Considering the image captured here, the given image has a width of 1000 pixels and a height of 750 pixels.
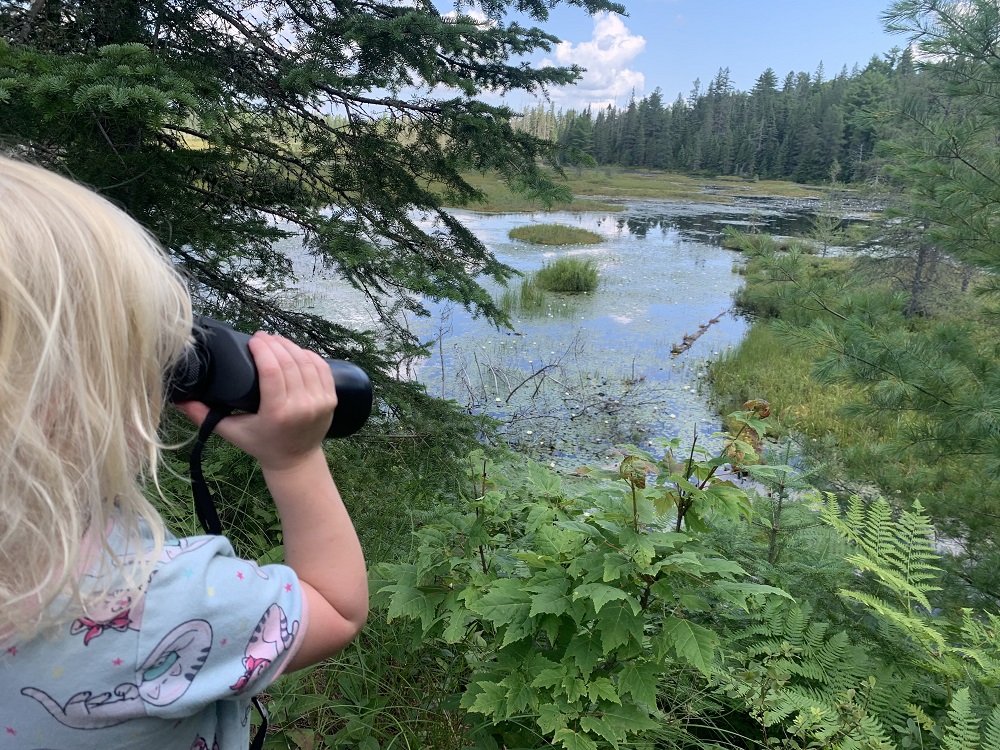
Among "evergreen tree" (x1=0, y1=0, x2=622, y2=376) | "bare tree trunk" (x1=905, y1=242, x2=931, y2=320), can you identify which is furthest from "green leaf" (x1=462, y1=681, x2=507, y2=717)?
"bare tree trunk" (x1=905, y1=242, x2=931, y2=320)

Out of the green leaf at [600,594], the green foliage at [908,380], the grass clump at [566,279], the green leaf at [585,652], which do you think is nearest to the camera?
the green leaf at [600,594]

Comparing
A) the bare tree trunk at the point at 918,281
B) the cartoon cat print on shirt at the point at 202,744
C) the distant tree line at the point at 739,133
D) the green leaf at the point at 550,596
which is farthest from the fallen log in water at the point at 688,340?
the distant tree line at the point at 739,133

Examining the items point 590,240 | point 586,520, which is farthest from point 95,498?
point 590,240

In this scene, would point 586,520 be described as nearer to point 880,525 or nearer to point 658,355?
point 880,525

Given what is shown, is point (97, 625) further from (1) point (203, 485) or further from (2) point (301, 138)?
(2) point (301, 138)

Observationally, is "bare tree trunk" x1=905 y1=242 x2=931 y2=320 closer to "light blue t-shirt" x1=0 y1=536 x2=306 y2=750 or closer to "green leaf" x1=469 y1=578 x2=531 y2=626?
"green leaf" x1=469 y1=578 x2=531 y2=626

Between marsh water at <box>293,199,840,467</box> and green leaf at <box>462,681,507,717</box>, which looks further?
marsh water at <box>293,199,840,467</box>

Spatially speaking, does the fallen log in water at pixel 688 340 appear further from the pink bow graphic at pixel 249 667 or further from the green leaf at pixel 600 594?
the pink bow graphic at pixel 249 667

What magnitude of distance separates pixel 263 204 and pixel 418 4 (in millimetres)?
1294

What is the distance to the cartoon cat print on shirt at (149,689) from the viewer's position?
66 cm

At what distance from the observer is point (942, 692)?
1711 mm

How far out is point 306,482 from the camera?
0.87 m

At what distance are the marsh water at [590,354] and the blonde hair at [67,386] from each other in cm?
272

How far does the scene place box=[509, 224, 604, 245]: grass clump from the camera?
2214cm
